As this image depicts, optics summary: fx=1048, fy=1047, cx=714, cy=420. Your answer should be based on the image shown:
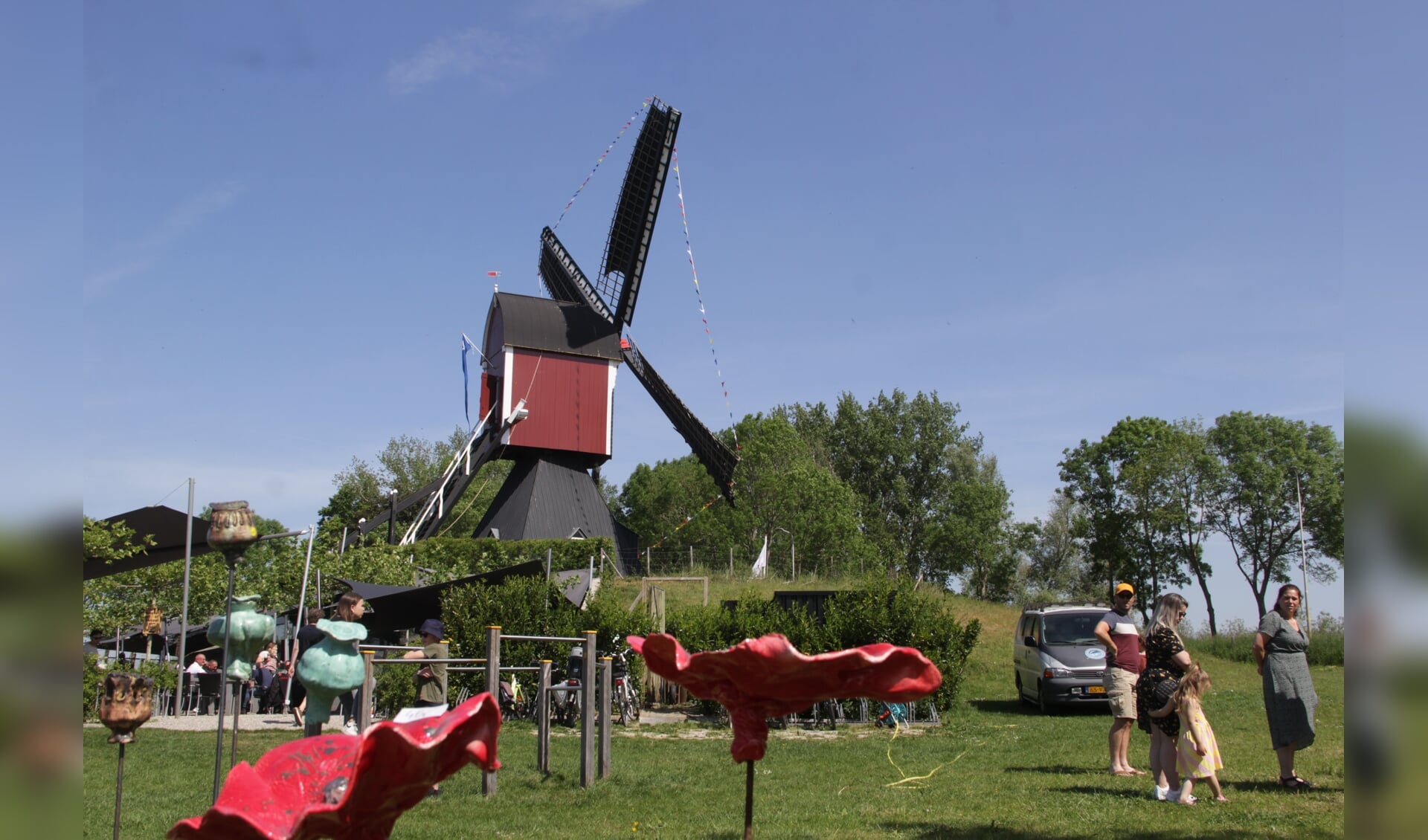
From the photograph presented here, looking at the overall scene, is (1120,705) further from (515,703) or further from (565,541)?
(565,541)

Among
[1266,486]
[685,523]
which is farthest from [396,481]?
[1266,486]

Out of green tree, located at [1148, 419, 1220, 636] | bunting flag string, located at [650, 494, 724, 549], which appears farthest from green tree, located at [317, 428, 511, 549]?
green tree, located at [1148, 419, 1220, 636]

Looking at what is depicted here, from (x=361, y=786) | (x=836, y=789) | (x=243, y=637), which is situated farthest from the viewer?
(x=836, y=789)

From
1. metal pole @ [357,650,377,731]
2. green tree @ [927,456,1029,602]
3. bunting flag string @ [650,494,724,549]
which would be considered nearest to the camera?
metal pole @ [357,650,377,731]

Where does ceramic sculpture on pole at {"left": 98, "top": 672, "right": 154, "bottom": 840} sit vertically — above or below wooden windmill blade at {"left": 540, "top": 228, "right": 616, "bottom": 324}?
below

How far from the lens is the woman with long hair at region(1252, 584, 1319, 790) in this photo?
7.25m

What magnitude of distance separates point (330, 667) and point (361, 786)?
3.31 m

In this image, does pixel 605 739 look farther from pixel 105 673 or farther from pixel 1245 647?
pixel 1245 647

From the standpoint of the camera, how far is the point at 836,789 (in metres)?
8.41

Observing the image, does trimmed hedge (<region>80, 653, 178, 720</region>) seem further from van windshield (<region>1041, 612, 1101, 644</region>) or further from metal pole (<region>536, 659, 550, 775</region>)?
van windshield (<region>1041, 612, 1101, 644</region>)

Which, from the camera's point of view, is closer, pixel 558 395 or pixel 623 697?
pixel 623 697

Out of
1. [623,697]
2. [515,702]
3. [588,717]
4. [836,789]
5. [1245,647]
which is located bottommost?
[1245,647]

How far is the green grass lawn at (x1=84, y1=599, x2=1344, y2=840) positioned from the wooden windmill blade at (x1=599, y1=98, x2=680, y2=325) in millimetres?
22851

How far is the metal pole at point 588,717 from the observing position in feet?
28.5
